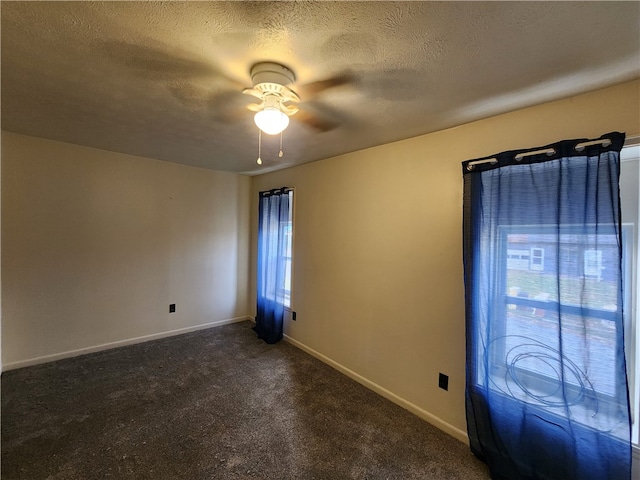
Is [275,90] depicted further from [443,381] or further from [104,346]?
[104,346]

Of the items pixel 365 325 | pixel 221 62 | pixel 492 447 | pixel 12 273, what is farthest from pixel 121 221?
pixel 492 447

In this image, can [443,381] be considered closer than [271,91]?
No

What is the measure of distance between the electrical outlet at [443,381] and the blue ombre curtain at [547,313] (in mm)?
218

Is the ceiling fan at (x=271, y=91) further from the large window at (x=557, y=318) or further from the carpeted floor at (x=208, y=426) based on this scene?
the carpeted floor at (x=208, y=426)

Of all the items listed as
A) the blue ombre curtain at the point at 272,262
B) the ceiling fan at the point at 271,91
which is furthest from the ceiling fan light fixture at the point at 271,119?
the blue ombre curtain at the point at 272,262

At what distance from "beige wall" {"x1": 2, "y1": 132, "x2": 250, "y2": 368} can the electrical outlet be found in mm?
3146

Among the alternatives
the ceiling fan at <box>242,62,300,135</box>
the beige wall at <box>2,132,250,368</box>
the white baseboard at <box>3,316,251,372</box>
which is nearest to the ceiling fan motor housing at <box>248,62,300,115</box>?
the ceiling fan at <box>242,62,300,135</box>

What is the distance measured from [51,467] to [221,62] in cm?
253

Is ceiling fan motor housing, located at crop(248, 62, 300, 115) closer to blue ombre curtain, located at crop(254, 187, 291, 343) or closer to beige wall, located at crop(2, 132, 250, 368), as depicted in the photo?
blue ombre curtain, located at crop(254, 187, 291, 343)

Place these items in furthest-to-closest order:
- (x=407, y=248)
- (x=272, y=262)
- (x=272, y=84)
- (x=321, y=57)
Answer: (x=272, y=262), (x=407, y=248), (x=272, y=84), (x=321, y=57)

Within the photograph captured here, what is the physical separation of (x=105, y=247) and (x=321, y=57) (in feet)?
10.7

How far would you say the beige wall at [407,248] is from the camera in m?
1.76

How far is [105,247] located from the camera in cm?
319

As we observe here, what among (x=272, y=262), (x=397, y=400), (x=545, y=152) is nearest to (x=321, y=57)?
(x=545, y=152)
